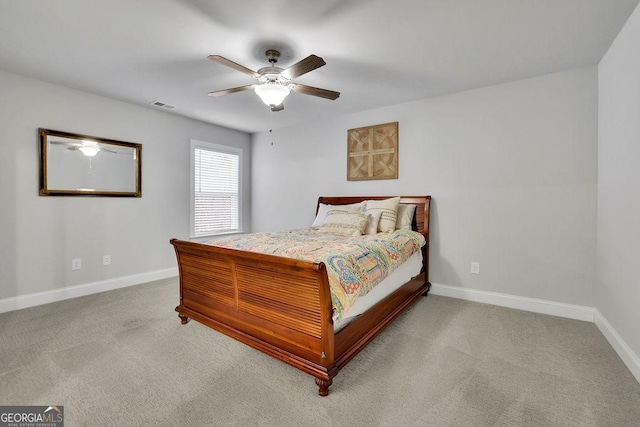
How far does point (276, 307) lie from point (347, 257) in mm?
609

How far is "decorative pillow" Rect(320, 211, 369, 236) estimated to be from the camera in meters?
3.25

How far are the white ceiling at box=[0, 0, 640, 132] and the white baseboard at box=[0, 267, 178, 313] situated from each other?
2.37 metres

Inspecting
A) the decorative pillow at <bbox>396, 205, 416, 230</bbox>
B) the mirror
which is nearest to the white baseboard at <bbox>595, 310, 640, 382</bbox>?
the decorative pillow at <bbox>396, 205, 416, 230</bbox>

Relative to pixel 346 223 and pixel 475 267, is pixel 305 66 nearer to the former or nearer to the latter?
pixel 346 223

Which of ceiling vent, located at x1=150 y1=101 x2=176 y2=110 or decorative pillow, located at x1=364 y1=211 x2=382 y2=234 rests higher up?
ceiling vent, located at x1=150 y1=101 x2=176 y2=110

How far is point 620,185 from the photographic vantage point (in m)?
2.18

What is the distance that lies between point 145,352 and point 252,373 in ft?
2.99

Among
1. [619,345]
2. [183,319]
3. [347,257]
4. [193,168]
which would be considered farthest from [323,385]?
[193,168]

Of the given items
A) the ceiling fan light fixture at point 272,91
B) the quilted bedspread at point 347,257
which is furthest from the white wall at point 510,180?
the ceiling fan light fixture at point 272,91

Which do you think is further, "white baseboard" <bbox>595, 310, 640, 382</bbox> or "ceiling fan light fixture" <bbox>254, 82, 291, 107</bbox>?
"ceiling fan light fixture" <bbox>254, 82, 291, 107</bbox>

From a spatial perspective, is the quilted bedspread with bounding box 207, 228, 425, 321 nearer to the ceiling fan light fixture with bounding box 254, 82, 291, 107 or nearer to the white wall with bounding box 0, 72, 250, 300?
the ceiling fan light fixture with bounding box 254, 82, 291, 107

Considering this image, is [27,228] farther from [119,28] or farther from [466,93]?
[466,93]

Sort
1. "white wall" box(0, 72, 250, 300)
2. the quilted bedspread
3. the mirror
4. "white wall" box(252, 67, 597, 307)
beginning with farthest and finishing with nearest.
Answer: the mirror, "white wall" box(0, 72, 250, 300), "white wall" box(252, 67, 597, 307), the quilted bedspread

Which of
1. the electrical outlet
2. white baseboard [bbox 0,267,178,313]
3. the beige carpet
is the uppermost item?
the electrical outlet
